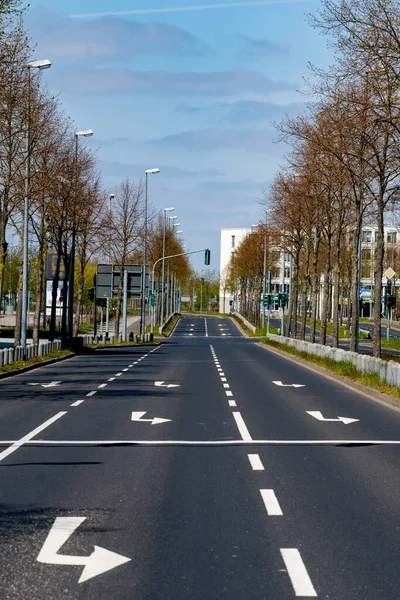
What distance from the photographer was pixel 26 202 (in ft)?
105

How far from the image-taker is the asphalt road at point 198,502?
19.0 feet

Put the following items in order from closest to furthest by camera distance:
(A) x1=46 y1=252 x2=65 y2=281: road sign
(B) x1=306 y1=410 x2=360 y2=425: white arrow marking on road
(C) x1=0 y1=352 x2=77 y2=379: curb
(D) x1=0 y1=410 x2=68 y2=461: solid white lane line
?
(D) x1=0 y1=410 x2=68 y2=461: solid white lane line
(B) x1=306 y1=410 x2=360 y2=425: white arrow marking on road
(C) x1=0 y1=352 x2=77 y2=379: curb
(A) x1=46 y1=252 x2=65 y2=281: road sign

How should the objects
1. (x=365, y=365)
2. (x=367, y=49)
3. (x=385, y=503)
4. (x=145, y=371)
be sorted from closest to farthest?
1. (x=385, y=503)
2. (x=367, y=49)
3. (x=365, y=365)
4. (x=145, y=371)

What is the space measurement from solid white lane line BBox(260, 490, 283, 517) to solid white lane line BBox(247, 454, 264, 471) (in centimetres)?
152

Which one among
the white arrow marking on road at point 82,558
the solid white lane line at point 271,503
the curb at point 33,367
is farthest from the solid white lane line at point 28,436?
the curb at point 33,367

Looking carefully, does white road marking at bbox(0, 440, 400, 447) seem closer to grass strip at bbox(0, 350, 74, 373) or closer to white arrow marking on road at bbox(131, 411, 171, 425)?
white arrow marking on road at bbox(131, 411, 171, 425)

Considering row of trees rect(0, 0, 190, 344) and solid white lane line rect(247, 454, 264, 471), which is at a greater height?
row of trees rect(0, 0, 190, 344)

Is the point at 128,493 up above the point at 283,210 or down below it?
below

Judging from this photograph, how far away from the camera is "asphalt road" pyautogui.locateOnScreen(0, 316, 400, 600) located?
19.0 feet

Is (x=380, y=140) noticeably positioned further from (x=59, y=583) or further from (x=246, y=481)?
(x=59, y=583)

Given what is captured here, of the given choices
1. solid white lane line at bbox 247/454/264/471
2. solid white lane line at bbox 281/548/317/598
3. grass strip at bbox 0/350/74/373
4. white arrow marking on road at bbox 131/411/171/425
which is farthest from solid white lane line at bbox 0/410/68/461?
grass strip at bbox 0/350/74/373

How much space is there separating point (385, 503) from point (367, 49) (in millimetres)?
14702

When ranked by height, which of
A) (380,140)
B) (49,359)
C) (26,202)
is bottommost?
(49,359)

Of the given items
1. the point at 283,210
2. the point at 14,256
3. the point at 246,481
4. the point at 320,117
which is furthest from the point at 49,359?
the point at 14,256
